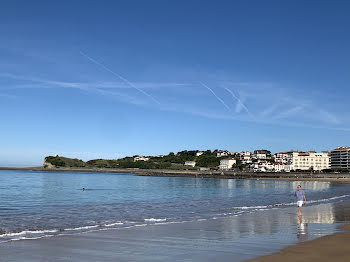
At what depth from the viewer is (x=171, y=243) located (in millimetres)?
11844

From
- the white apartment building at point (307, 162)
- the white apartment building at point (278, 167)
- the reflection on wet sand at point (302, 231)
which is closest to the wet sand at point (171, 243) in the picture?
the reflection on wet sand at point (302, 231)

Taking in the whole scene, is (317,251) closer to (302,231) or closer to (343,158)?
(302,231)

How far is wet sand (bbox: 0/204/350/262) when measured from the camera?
9750 mm

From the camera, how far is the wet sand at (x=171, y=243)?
9.75 meters

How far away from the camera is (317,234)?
43.2 ft

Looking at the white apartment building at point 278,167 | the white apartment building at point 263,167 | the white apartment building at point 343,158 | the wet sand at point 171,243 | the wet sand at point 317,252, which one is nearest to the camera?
the wet sand at point 317,252

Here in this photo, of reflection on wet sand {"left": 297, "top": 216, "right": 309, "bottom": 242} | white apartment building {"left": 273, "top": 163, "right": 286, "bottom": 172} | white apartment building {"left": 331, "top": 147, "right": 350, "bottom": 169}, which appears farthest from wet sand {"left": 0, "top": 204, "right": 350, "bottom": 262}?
white apartment building {"left": 331, "top": 147, "right": 350, "bottom": 169}

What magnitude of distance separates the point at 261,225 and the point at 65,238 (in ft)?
28.6

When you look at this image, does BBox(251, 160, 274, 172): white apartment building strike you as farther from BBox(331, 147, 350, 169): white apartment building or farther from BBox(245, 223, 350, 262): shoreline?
BBox(245, 223, 350, 262): shoreline

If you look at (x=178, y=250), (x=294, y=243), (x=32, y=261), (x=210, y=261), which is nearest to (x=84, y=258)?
(x=32, y=261)

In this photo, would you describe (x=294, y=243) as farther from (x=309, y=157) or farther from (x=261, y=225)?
(x=309, y=157)

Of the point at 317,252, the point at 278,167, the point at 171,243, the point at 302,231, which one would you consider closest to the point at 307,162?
the point at 278,167

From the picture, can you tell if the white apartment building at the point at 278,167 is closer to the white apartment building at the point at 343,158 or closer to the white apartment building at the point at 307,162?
the white apartment building at the point at 307,162

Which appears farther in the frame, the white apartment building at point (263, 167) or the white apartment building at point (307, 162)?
the white apartment building at point (307, 162)
